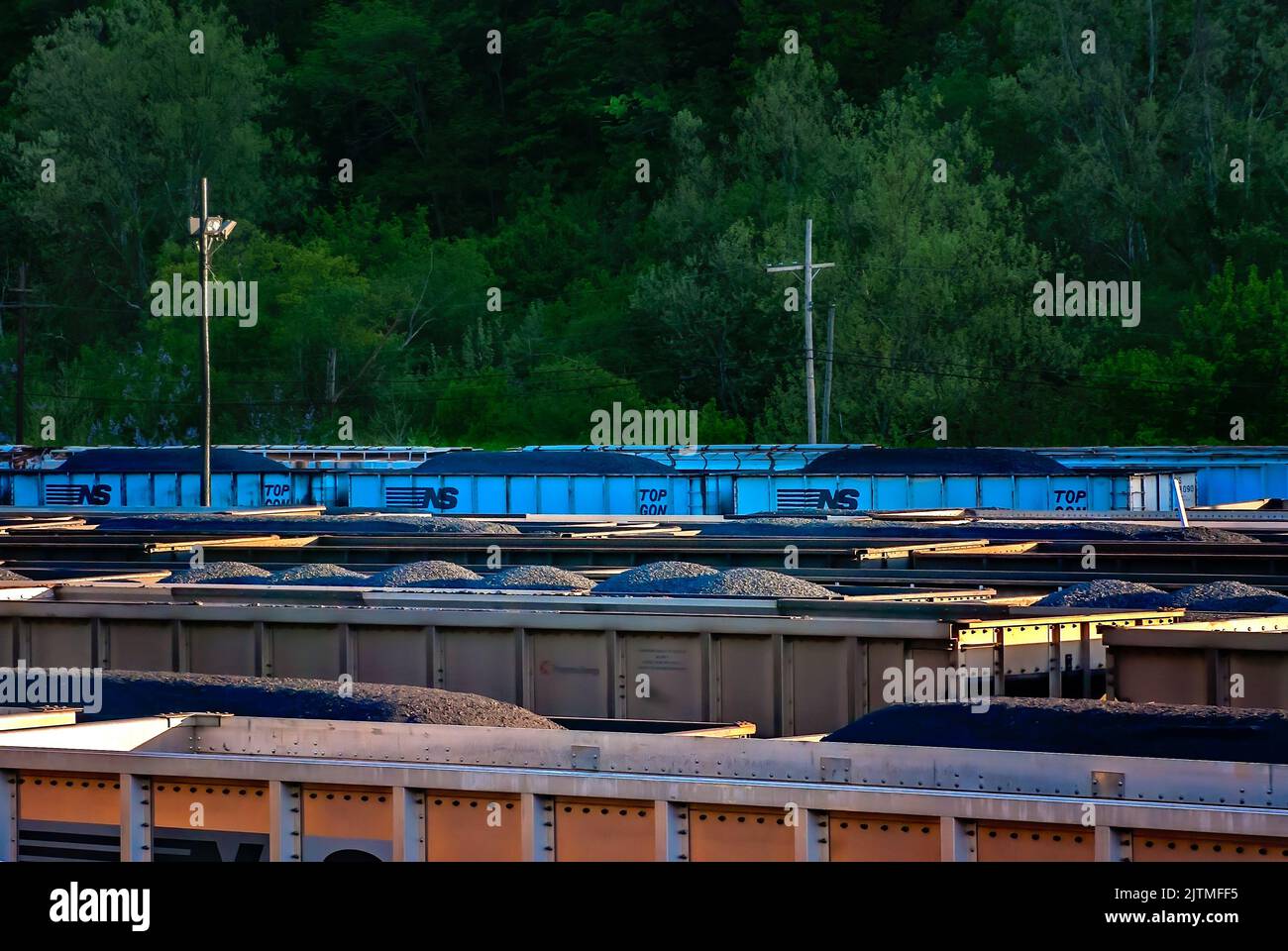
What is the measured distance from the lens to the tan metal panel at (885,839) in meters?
7.43

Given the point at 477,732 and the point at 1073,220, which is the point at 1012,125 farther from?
the point at 477,732

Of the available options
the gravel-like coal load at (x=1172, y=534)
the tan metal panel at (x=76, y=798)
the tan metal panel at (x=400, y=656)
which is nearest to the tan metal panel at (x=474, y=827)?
the tan metal panel at (x=76, y=798)

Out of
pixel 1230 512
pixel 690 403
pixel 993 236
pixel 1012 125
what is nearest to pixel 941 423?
pixel 993 236

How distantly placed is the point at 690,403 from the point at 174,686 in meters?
57.0

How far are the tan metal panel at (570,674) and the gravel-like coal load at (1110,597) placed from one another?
3870 mm

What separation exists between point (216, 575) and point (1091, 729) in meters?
12.3

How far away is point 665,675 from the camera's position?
1370 cm

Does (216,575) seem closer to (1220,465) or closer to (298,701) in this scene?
(298,701)

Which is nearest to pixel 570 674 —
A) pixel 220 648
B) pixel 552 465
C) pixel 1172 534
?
pixel 220 648

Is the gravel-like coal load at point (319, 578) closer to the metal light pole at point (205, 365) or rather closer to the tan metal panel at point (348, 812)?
the tan metal panel at point (348, 812)

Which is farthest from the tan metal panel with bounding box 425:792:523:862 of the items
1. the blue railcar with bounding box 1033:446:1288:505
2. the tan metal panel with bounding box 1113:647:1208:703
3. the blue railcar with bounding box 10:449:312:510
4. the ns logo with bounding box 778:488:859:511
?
the blue railcar with bounding box 10:449:312:510

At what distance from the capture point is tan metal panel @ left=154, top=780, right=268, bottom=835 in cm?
841

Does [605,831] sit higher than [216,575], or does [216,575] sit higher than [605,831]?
[216,575]

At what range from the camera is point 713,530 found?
2675 cm
